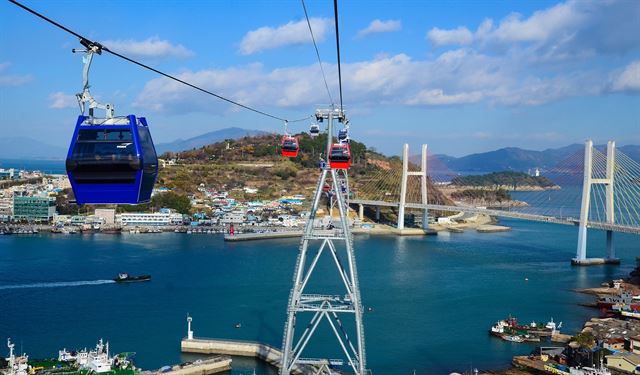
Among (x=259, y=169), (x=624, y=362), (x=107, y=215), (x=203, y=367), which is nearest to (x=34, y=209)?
(x=107, y=215)

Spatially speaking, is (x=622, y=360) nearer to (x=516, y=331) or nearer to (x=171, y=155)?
(x=516, y=331)

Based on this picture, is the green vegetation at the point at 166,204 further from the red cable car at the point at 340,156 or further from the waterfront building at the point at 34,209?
the red cable car at the point at 340,156

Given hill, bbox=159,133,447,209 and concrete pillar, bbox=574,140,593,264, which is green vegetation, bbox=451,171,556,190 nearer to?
hill, bbox=159,133,447,209

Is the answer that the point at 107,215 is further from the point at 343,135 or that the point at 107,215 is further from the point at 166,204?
the point at 343,135

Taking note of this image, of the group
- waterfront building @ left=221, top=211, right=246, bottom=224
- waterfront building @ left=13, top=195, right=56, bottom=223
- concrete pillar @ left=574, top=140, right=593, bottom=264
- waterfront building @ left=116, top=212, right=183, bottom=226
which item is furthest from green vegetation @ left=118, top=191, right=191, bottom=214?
concrete pillar @ left=574, top=140, right=593, bottom=264

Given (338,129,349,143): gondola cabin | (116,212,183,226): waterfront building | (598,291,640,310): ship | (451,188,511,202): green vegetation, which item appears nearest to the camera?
(338,129,349,143): gondola cabin

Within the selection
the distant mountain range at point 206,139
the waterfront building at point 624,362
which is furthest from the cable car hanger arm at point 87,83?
the distant mountain range at point 206,139
